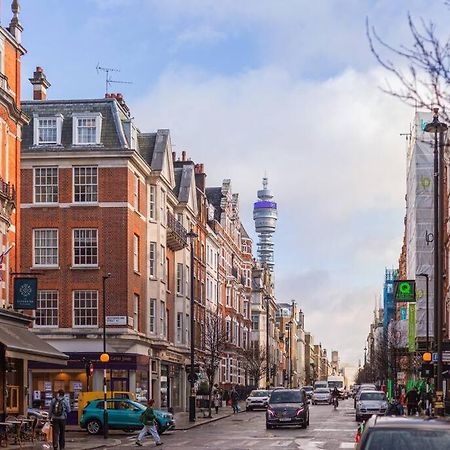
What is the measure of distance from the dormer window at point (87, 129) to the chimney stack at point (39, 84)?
221 inches

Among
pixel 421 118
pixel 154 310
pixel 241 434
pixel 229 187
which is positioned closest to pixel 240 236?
pixel 229 187

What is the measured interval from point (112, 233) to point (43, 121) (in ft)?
24.3

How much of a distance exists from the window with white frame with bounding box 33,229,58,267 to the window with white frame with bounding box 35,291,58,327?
5.52ft

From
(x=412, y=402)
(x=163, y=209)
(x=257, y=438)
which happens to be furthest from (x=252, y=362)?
(x=257, y=438)

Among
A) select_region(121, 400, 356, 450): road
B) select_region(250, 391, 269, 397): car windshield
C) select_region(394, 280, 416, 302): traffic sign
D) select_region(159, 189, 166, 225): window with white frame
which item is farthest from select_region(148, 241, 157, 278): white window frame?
select_region(250, 391, 269, 397): car windshield

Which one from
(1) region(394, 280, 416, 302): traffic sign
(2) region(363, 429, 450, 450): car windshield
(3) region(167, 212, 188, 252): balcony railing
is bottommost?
(2) region(363, 429, 450, 450): car windshield

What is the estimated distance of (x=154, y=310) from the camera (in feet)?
202

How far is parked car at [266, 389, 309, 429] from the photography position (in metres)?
46.7

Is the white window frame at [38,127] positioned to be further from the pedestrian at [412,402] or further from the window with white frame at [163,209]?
the pedestrian at [412,402]

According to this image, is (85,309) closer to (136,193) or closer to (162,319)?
(136,193)

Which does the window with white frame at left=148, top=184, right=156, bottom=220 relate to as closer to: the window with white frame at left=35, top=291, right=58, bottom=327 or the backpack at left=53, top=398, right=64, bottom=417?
the window with white frame at left=35, top=291, right=58, bottom=327

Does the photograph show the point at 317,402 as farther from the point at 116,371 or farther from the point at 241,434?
the point at 241,434

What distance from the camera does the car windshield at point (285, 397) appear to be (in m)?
47.3

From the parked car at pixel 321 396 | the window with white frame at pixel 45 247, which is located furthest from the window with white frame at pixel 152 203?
the parked car at pixel 321 396
